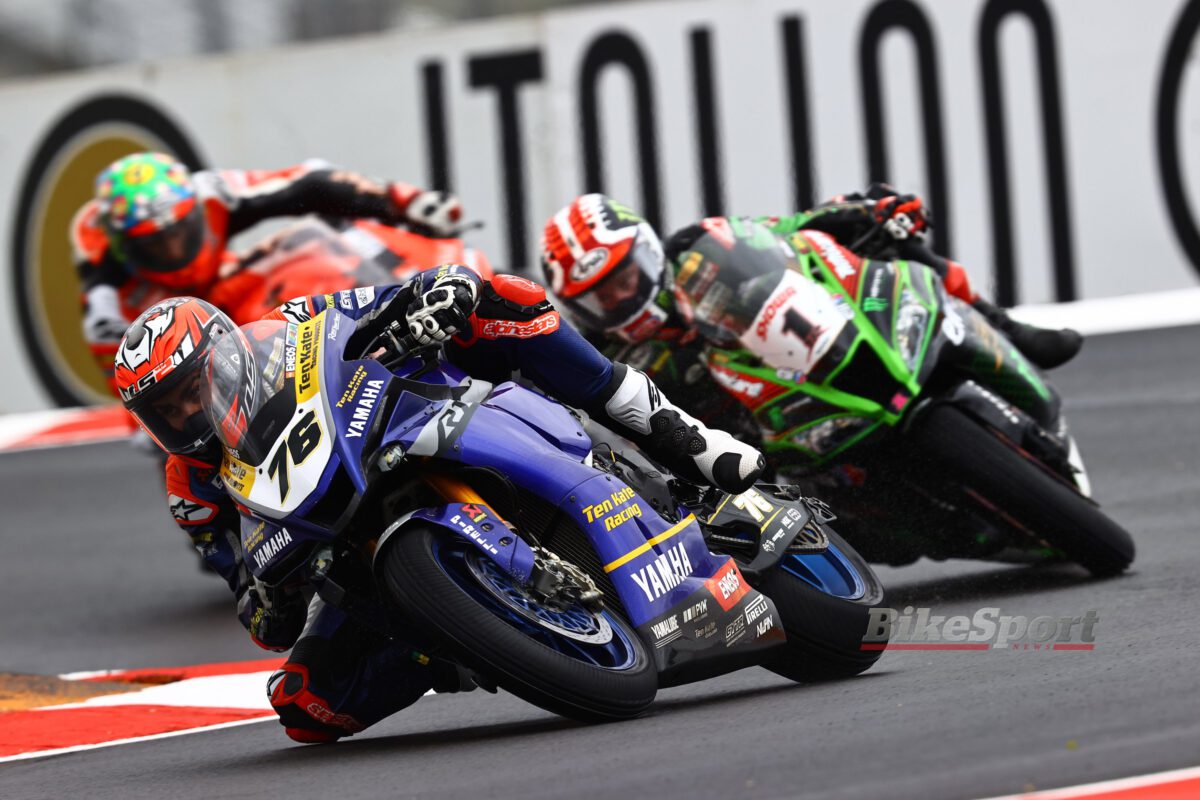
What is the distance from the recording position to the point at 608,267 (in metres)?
6.14

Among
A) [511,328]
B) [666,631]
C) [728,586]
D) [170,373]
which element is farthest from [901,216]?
[170,373]

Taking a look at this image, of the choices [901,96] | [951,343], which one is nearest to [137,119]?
[901,96]

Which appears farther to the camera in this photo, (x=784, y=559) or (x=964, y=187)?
(x=964, y=187)

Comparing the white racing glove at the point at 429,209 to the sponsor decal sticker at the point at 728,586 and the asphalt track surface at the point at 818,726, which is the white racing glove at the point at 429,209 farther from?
the sponsor decal sticker at the point at 728,586

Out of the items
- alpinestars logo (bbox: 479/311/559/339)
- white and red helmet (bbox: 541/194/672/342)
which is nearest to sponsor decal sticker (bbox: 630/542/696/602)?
alpinestars logo (bbox: 479/311/559/339)

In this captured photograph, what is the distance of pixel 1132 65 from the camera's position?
1155 centimetres

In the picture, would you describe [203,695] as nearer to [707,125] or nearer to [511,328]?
[511,328]

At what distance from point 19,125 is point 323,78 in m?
2.17

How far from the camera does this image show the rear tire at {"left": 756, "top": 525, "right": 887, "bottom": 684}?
502cm

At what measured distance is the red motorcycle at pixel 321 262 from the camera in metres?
8.52

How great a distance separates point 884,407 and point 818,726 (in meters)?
1.94

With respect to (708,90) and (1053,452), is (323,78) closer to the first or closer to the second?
(708,90)

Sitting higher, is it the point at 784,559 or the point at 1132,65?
the point at 1132,65

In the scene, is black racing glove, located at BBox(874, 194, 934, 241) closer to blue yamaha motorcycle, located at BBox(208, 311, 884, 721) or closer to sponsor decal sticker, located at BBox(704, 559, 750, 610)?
blue yamaha motorcycle, located at BBox(208, 311, 884, 721)
